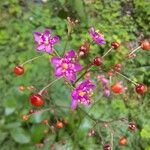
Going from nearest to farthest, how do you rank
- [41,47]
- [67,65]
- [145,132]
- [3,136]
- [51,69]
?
[67,65] < [41,47] < [3,136] < [51,69] < [145,132]

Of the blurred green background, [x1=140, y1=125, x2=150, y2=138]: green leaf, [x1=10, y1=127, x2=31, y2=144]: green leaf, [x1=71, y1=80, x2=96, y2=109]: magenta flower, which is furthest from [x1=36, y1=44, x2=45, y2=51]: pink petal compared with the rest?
[x1=140, y1=125, x2=150, y2=138]: green leaf

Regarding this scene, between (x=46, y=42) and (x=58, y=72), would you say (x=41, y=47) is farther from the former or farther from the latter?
(x=58, y=72)

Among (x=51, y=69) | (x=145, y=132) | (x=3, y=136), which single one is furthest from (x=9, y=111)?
(x=145, y=132)

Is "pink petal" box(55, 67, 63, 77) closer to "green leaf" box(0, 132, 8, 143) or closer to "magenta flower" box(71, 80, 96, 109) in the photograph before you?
"magenta flower" box(71, 80, 96, 109)

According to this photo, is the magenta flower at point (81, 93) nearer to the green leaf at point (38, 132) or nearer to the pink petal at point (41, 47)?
the pink petal at point (41, 47)

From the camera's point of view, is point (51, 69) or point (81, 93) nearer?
point (81, 93)

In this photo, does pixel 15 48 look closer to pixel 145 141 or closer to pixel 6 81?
pixel 6 81
